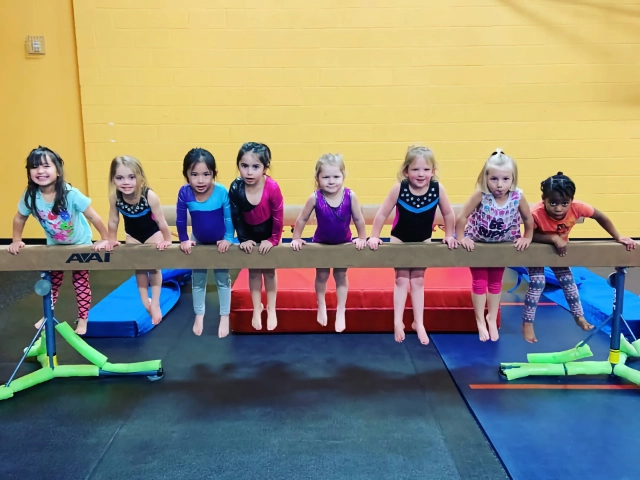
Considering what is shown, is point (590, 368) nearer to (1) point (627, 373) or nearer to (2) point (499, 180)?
(1) point (627, 373)

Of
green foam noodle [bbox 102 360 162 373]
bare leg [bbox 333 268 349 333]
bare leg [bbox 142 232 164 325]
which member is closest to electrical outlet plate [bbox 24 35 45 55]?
bare leg [bbox 142 232 164 325]

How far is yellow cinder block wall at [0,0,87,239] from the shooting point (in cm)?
589

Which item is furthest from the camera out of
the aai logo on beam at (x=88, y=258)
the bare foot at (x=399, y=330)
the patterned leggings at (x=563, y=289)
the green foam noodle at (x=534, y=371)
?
the green foam noodle at (x=534, y=371)

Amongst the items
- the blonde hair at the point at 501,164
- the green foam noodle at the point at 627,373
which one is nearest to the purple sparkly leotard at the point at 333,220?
the blonde hair at the point at 501,164

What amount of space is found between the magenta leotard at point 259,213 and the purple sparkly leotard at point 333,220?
8.5 inches

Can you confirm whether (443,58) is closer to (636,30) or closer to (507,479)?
(636,30)

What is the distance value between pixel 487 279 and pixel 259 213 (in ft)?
4.75

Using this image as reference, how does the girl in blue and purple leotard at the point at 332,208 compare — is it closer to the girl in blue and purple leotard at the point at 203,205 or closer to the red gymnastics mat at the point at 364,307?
the girl in blue and purple leotard at the point at 203,205

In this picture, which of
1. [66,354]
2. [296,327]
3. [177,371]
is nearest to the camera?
[177,371]

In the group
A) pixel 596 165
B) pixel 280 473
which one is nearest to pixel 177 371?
pixel 280 473

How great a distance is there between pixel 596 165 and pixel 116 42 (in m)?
5.91

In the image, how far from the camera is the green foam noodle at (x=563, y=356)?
3.34 meters

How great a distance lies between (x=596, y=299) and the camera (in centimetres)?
427

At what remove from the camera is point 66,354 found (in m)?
3.86
